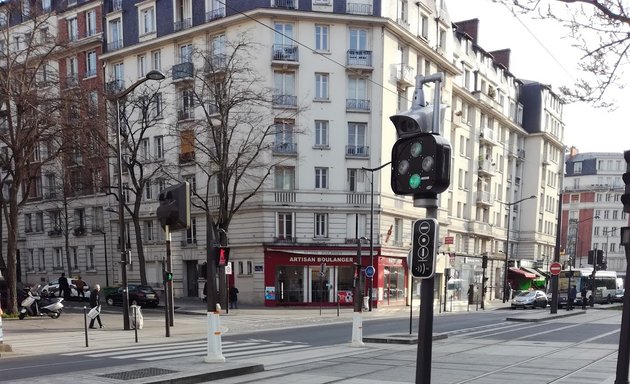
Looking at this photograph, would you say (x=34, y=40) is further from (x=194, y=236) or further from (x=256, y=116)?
(x=194, y=236)

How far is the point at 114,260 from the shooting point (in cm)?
4534

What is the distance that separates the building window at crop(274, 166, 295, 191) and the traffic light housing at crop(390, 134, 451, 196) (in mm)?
30654

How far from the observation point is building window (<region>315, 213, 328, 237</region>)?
35.2 metres

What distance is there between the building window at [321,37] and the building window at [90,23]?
21.4 meters

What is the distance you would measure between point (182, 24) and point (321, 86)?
38.3ft

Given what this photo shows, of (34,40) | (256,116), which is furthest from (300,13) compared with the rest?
(34,40)

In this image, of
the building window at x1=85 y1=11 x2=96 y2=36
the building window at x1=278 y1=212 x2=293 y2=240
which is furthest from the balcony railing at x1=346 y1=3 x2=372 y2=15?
the building window at x1=85 y1=11 x2=96 y2=36

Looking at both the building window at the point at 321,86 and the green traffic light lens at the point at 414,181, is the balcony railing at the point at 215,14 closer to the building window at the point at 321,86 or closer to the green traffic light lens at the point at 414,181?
the building window at the point at 321,86

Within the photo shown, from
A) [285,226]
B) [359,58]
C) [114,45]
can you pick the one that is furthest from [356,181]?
[114,45]

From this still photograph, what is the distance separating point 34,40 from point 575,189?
9474 centimetres

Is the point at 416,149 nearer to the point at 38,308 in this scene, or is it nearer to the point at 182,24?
the point at 38,308

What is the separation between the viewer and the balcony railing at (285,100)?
35156 millimetres

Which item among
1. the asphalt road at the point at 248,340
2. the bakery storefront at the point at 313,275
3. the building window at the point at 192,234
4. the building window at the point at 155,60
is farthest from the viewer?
the building window at the point at 155,60

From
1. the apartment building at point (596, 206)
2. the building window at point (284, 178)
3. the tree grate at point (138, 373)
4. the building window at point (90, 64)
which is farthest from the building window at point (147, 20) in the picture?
the apartment building at point (596, 206)
